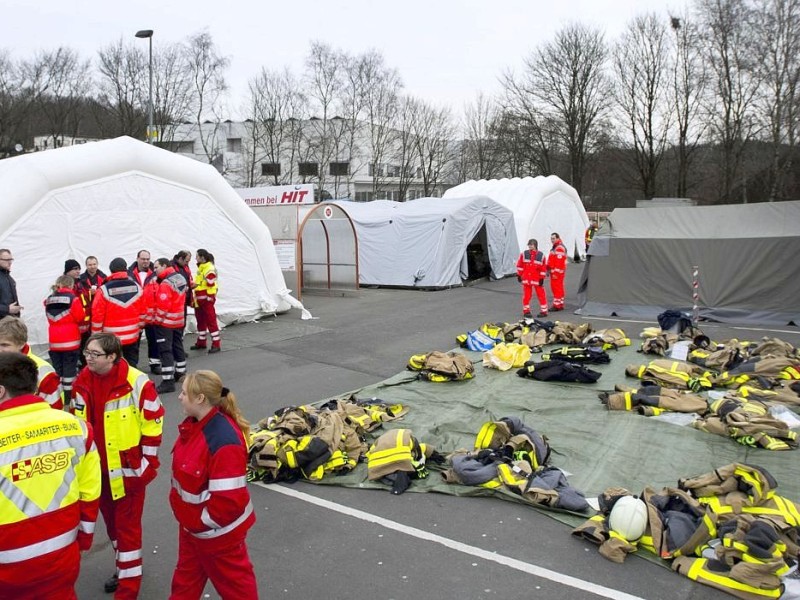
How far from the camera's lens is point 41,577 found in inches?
111

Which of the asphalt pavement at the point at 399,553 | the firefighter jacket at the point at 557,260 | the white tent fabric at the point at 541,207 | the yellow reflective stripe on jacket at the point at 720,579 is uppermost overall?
the white tent fabric at the point at 541,207

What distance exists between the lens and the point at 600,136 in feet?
142

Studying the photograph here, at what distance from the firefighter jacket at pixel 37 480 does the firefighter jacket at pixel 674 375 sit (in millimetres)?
7972

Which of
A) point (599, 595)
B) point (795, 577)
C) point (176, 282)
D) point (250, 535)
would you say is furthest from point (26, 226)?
point (795, 577)

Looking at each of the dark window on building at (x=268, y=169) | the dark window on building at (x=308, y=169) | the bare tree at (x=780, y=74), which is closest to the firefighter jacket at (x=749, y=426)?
the bare tree at (x=780, y=74)

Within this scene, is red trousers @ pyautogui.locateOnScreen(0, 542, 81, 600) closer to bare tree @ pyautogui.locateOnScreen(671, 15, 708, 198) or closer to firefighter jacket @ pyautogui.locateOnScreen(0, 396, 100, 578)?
firefighter jacket @ pyautogui.locateOnScreen(0, 396, 100, 578)

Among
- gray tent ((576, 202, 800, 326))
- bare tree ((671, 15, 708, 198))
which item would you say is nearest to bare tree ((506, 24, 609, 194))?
bare tree ((671, 15, 708, 198))

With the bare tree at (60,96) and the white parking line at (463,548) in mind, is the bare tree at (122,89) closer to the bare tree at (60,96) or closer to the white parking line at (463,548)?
the bare tree at (60,96)

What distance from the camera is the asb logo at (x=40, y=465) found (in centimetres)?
276

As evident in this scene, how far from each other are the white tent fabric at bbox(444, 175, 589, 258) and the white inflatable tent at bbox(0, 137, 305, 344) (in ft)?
46.9

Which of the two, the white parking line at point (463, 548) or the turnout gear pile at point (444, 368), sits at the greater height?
the turnout gear pile at point (444, 368)

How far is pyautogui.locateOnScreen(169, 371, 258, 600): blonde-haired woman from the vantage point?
3162 mm

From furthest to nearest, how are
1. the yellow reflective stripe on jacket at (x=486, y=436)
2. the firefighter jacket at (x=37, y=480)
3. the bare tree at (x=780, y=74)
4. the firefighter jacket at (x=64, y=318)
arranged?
the bare tree at (x=780, y=74), the firefighter jacket at (x=64, y=318), the yellow reflective stripe on jacket at (x=486, y=436), the firefighter jacket at (x=37, y=480)

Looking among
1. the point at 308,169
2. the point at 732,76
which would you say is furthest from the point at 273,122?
the point at 732,76
